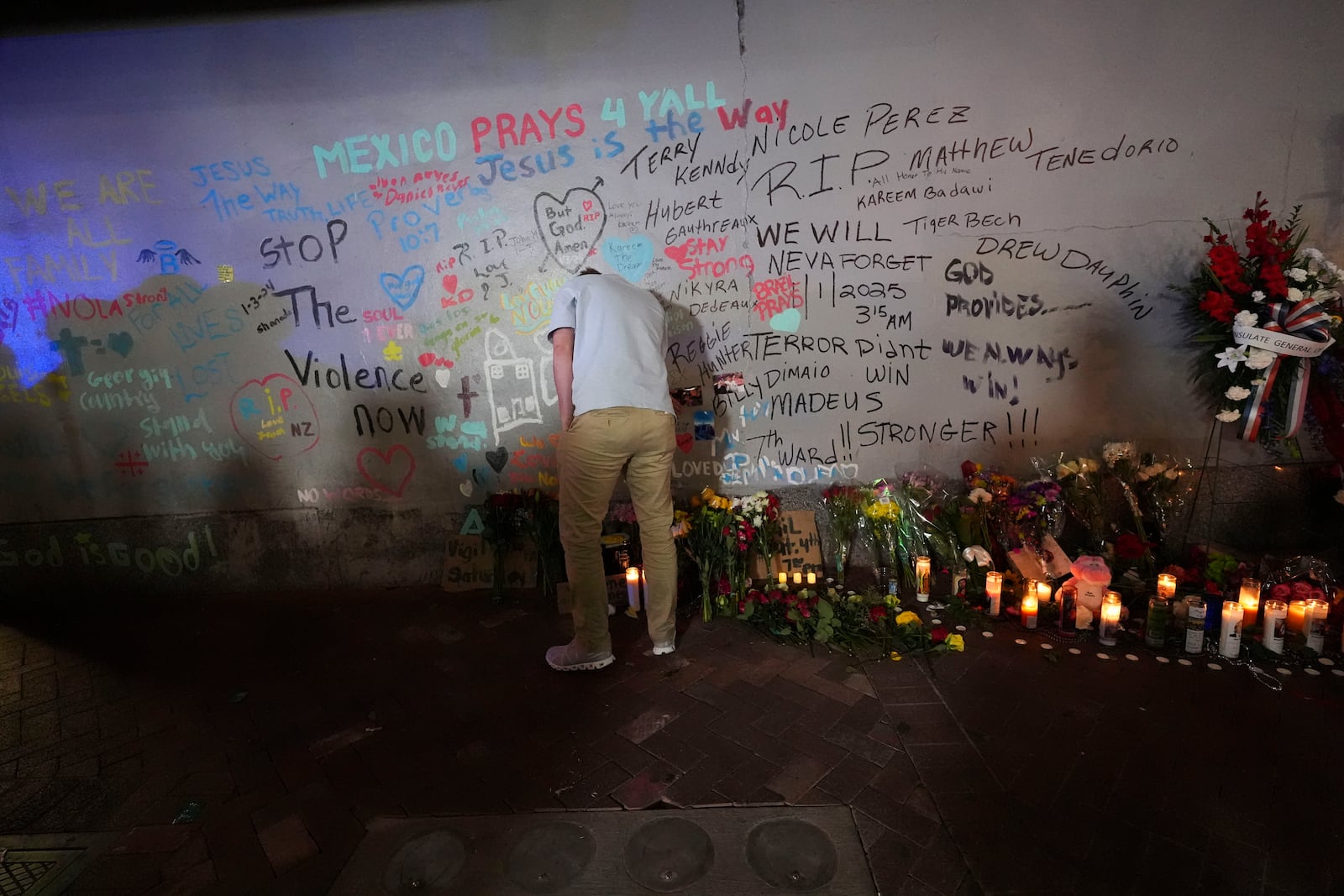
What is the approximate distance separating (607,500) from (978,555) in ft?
8.13

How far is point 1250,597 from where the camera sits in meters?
3.80

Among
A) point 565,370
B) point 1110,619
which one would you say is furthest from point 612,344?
point 1110,619

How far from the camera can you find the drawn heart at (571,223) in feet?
15.0

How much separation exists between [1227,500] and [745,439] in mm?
3529

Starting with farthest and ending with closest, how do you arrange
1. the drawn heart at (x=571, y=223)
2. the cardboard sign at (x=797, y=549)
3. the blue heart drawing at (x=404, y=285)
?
the cardboard sign at (x=797, y=549) → the blue heart drawing at (x=404, y=285) → the drawn heart at (x=571, y=223)

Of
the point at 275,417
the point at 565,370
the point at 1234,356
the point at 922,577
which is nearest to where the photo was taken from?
the point at 565,370

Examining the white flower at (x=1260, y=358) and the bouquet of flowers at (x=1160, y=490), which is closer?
the white flower at (x=1260, y=358)

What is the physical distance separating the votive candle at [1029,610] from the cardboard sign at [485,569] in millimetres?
3295

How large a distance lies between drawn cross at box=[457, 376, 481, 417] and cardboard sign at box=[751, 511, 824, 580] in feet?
7.72

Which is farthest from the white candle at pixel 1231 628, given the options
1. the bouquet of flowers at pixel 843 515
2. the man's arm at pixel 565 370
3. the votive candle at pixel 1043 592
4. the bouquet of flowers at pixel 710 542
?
the man's arm at pixel 565 370

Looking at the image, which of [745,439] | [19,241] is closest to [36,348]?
[19,241]

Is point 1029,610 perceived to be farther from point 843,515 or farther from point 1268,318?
point 1268,318

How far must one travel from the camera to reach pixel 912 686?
3.49 metres

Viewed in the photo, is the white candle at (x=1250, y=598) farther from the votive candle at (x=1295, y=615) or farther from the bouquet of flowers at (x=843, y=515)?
the bouquet of flowers at (x=843, y=515)
